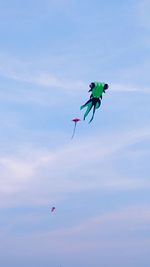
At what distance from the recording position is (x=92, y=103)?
105 m

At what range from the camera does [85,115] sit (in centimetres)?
10012

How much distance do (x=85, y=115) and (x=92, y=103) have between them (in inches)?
196

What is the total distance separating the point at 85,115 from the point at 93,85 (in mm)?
4907

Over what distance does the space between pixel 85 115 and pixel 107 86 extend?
5354mm

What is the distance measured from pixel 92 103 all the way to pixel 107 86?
3163 millimetres

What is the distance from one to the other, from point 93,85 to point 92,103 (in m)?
2.64

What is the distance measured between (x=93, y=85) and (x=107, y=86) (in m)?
1.70

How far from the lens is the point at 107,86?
103 metres

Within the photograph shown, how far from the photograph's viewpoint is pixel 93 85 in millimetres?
103188
